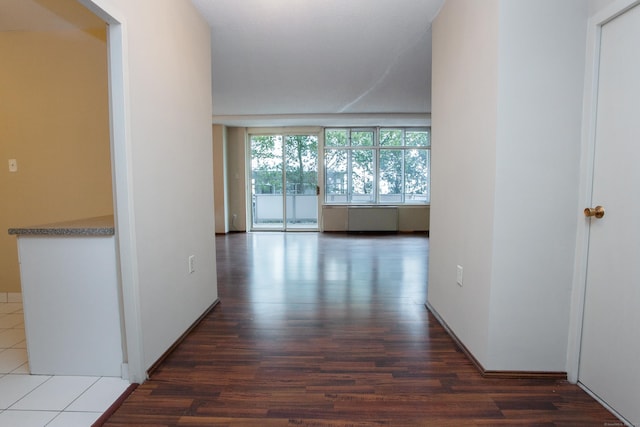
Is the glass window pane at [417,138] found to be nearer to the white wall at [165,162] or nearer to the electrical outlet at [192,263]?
the white wall at [165,162]

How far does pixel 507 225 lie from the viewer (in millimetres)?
1808

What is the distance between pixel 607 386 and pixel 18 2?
439 cm

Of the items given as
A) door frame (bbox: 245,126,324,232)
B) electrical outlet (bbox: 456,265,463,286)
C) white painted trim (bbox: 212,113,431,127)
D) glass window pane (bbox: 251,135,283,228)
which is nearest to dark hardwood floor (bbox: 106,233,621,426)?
electrical outlet (bbox: 456,265,463,286)

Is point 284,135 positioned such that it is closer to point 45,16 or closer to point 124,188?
point 45,16

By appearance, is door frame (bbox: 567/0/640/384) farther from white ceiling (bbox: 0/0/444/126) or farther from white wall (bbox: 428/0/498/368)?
white ceiling (bbox: 0/0/444/126)

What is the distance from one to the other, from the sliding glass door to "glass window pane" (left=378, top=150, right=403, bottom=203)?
1.63m

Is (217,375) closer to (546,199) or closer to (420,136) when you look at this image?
(546,199)

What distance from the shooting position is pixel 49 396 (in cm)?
173

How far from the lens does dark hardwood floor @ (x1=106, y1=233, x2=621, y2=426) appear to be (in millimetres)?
1575

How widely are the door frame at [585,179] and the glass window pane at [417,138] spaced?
6.17 meters

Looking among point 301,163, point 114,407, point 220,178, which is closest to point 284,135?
point 301,163

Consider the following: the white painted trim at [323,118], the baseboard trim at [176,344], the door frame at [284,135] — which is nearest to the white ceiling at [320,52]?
the white painted trim at [323,118]

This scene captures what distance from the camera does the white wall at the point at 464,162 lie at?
1.86m

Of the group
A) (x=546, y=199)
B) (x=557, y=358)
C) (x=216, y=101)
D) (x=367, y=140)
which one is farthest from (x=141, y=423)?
(x=367, y=140)
